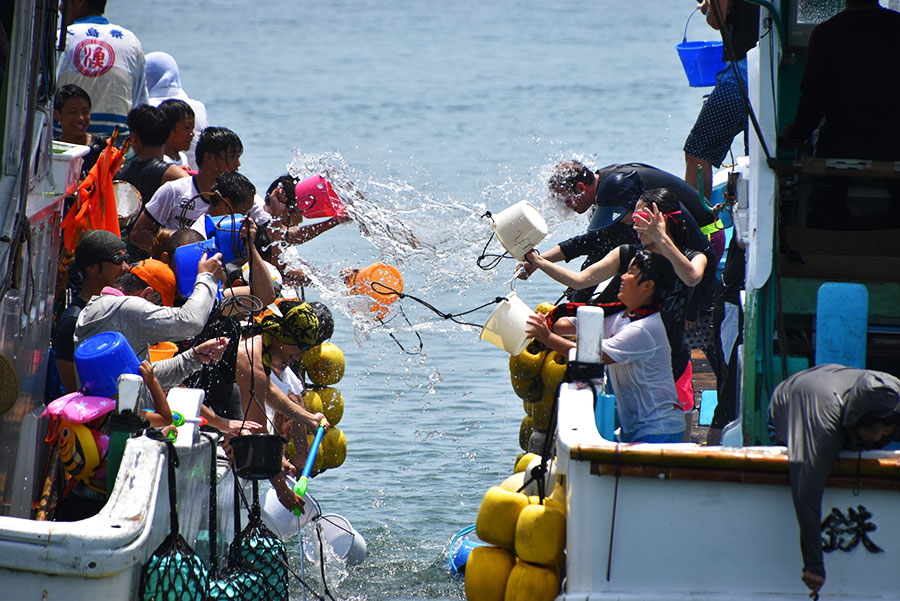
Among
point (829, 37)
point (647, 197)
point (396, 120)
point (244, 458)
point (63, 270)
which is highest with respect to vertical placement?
point (829, 37)

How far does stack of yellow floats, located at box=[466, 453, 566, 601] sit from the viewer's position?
15.7 ft

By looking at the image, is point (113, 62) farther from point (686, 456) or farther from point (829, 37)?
point (686, 456)

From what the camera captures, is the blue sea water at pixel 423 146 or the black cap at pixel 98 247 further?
the blue sea water at pixel 423 146

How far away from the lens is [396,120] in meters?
28.1

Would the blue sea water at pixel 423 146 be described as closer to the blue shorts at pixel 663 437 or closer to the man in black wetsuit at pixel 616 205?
the man in black wetsuit at pixel 616 205

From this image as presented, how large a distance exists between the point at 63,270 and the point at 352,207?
95.8 inches

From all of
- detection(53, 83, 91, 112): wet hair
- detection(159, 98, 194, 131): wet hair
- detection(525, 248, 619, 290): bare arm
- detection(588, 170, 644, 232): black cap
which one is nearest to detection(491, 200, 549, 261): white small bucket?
detection(525, 248, 619, 290): bare arm

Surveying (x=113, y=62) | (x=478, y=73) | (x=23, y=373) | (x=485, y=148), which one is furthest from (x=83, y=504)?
(x=478, y=73)

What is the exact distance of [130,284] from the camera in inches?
239

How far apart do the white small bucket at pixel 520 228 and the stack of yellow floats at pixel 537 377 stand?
806mm

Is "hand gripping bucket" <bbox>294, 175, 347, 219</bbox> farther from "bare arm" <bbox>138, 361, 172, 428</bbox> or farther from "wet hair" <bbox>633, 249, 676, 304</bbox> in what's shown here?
"bare arm" <bbox>138, 361, 172, 428</bbox>

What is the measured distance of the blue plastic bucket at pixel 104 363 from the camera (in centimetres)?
486

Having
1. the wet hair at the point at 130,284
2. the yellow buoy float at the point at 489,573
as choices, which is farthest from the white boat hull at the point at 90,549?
the wet hair at the point at 130,284

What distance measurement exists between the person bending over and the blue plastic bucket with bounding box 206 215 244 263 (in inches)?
85.8
